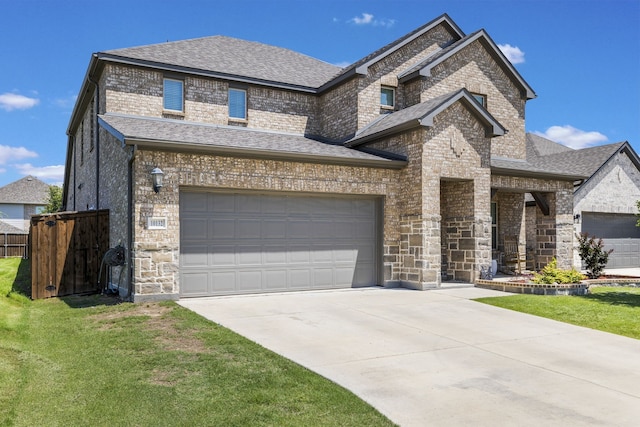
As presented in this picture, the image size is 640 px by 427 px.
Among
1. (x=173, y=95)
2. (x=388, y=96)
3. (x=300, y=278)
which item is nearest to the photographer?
(x=300, y=278)

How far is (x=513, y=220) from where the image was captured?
1842 centimetres

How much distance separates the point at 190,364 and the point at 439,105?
9.96 metres

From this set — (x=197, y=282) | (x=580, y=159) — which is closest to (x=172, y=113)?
(x=197, y=282)

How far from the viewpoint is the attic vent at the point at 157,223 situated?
35.0 feet

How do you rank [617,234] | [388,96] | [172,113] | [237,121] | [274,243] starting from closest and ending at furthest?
1. [274,243]
2. [172,113]
3. [237,121]
4. [388,96]
5. [617,234]

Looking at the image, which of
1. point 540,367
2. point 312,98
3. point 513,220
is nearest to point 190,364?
point 540,367

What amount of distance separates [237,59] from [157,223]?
30.6ft

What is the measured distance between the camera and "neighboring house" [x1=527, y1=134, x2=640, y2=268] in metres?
20.7

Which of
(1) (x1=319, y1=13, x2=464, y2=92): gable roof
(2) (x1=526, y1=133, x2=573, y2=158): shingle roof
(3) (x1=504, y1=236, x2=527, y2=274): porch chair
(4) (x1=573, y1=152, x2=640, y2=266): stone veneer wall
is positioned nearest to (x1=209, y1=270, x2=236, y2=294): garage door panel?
(1) (x1=319, y1=13, x2=464, y2=92): gable roof

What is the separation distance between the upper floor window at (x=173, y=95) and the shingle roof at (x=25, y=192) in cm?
3839

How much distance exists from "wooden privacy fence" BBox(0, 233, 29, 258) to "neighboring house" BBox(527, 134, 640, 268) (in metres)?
28.1

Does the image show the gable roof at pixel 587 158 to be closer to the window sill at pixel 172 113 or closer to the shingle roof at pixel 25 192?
the window sill at pixel 172 113

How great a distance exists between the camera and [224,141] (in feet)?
40.9

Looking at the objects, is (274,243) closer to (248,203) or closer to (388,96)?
(248,203)
